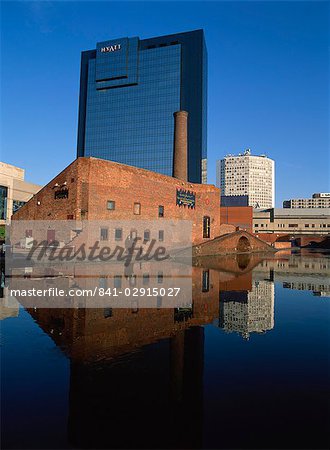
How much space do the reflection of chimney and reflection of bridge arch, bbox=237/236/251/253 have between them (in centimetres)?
1151

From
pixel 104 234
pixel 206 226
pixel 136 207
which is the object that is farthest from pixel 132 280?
pixel 206 226

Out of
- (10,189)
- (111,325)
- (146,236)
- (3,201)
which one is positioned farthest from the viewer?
(10,189)

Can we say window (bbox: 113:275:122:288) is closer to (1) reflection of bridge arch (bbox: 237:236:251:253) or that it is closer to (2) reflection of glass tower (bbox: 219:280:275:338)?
(2) reflection of glass tower (bbox: 219:280:275:338)

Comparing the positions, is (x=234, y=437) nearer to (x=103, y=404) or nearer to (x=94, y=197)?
(x=103, y=404)

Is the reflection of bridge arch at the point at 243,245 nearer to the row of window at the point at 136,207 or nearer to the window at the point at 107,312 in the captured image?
the row of window at the point at 136,207

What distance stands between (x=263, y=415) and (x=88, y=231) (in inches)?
1009

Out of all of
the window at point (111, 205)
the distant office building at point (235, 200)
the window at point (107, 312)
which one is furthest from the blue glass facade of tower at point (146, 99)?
the window at point (107, 312)

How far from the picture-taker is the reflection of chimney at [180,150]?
45469 millimetres

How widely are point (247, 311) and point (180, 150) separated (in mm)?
37848

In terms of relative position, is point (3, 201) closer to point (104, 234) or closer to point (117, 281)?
point (104, 234)

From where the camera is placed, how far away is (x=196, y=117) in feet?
324

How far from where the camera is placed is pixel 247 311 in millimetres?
10422

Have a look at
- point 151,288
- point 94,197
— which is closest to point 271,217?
point 94,197

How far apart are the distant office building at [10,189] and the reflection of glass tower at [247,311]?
46133mm
